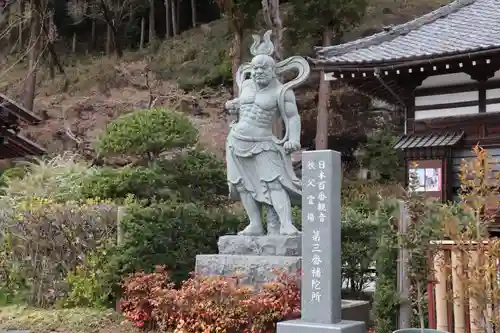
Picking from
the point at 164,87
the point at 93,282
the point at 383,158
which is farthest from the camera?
the point at 164,87

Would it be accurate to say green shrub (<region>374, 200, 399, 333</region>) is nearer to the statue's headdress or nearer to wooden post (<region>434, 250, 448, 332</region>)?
wooden post (<region>434, 250, 448, 332</region>)

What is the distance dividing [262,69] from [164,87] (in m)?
16.6

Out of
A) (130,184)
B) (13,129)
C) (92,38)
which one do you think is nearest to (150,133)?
(130,184)

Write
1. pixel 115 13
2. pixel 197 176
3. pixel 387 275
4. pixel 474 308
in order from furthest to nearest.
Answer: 1. pixel 115 13
2. pixel 197 176
3. pixel 387 275
4. pixel 474 308

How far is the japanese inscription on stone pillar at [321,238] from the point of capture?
6.14 meters

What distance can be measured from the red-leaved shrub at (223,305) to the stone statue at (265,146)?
1292mm

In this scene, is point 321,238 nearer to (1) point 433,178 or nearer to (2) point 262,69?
(2) point 262,69

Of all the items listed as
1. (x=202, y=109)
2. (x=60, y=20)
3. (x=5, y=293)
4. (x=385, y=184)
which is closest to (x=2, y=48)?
(x=60, y=20)

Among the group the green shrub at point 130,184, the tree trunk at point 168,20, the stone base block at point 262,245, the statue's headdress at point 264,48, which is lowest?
the stone base block at point 262,245

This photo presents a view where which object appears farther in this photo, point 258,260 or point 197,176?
point 197,176

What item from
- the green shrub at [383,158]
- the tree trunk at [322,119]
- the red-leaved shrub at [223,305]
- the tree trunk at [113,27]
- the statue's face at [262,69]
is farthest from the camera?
the tree trunk at [113,27]

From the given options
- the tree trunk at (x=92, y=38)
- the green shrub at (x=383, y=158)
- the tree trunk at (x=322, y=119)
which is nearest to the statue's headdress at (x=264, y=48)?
the tree trunk at (x=322, y=119)

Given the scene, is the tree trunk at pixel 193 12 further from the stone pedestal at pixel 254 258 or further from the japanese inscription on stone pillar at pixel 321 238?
the japanese inscription on stone pillar at pixel 321 238

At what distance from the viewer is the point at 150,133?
12.5 meters
